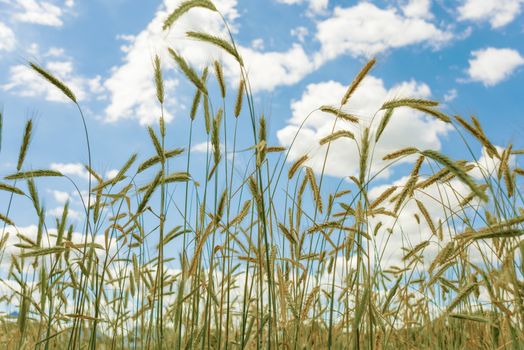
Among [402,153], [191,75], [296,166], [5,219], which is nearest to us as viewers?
[191,75]

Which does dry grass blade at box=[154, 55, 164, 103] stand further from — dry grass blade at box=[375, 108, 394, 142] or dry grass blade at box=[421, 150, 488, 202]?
dry grass blade at box=[421, 150, 488, 202]

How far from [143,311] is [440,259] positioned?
6.97 ft

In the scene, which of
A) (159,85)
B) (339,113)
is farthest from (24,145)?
(339,113)

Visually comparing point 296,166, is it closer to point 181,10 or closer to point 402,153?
point 402,153

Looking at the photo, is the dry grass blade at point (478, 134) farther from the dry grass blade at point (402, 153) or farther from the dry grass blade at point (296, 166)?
the dry grass blade at point (296, 166)

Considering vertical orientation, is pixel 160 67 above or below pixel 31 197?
above

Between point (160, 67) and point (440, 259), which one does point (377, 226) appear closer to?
point (440, 259)

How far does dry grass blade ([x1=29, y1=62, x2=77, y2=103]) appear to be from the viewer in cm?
326

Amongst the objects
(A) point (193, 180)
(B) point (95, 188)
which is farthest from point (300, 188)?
(B) point (95, 188)

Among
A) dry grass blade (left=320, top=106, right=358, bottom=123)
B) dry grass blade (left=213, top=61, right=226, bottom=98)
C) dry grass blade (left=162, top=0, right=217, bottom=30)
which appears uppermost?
dry grass blade (left=162, top=0, right=217, bottom=30)

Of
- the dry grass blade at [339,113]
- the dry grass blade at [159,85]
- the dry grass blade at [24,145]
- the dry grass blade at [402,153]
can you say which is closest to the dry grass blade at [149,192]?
the dry grass blade at [159,85]

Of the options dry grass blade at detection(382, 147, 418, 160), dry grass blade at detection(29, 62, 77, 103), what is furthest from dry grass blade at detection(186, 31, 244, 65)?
dry grass blade at detection(382, 147, 418, 160)

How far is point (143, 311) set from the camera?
3674 millimetres

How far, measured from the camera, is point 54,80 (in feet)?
10.9
